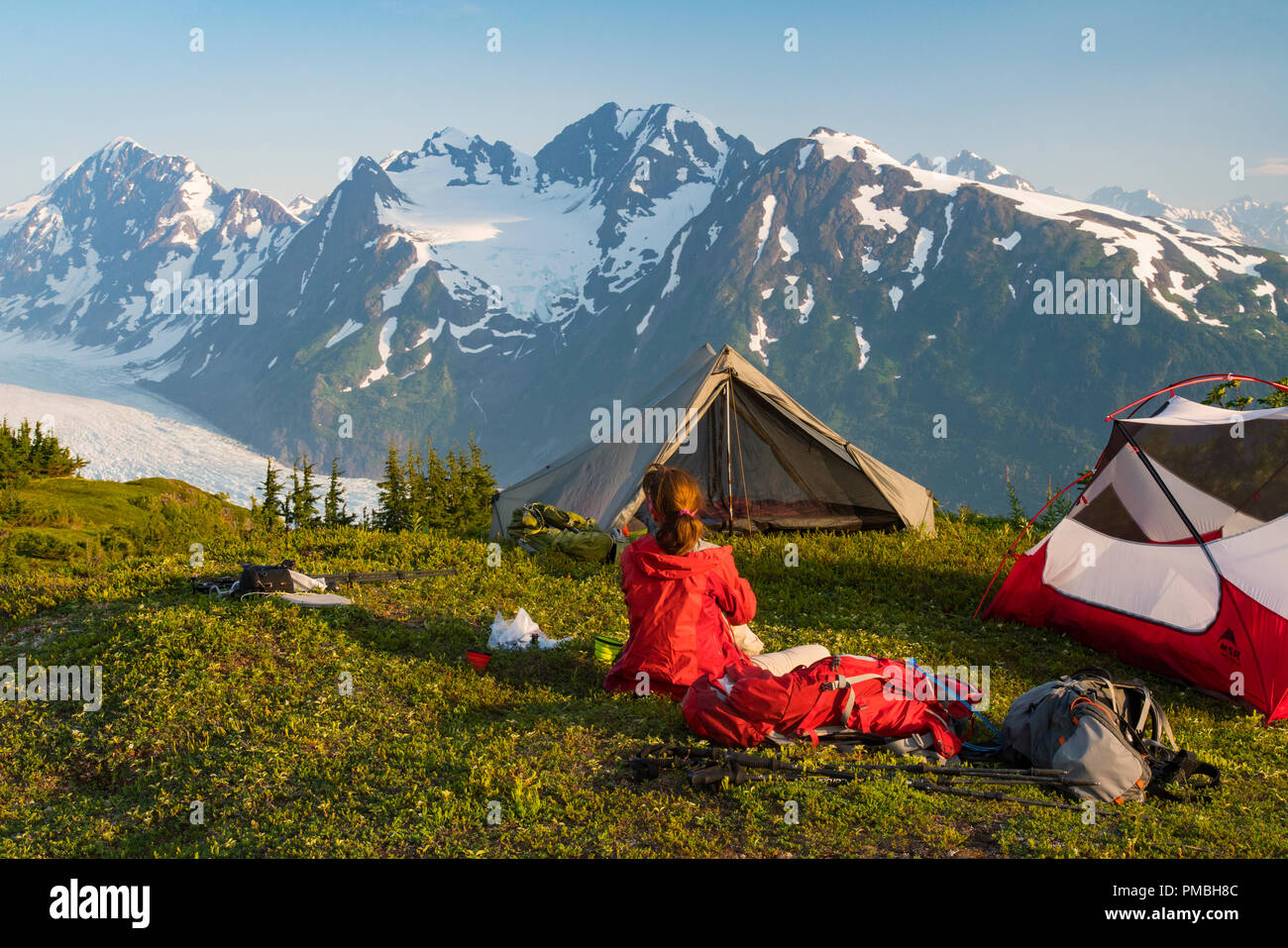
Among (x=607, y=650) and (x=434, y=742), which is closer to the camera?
(x=434, y=742)

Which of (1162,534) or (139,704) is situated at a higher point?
(1162,534)

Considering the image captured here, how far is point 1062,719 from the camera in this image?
22.3 feet

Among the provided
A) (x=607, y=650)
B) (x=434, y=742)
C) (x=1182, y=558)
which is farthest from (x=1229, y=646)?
(x=434, y=742)

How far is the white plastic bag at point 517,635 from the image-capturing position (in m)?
10.1

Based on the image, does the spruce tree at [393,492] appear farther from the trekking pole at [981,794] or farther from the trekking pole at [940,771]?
the trekking pole at [981,794]

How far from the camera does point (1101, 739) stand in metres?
6.54

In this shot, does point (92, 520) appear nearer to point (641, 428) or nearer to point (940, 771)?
point (641, 428)

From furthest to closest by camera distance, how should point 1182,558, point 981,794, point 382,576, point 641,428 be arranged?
point 641,428 → point 382,576 → point 1182,558 → point 981,794

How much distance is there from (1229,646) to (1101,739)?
433 cm

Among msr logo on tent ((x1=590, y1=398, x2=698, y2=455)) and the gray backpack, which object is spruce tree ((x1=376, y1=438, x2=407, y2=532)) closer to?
msr logo on tent ((x1=590, y1=398, x2=698, y2=455))

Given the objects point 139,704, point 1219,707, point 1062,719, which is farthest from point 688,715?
point 1219,707
